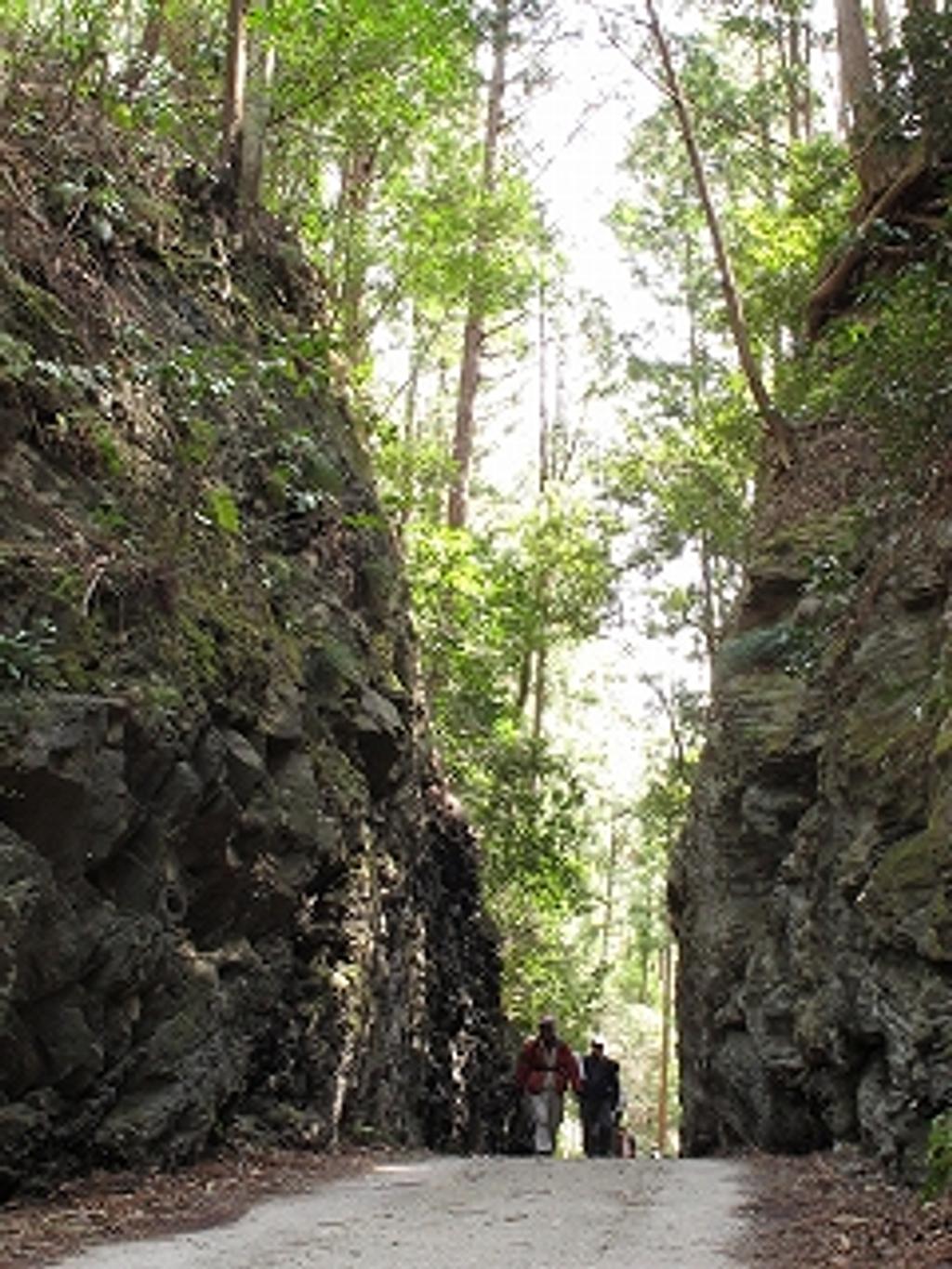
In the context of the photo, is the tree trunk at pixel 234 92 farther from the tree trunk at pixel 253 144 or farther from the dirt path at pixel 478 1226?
the dirt path at pixel 478 1226

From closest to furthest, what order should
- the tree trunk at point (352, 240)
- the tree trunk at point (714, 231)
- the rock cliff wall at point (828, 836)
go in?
the rock cliff wall at point (828, 836) < the tree trunk at point (714, 231) < the tree trunk at point (352, 240)

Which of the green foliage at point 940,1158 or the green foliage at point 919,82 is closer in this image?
the green foliage at point 940,1158

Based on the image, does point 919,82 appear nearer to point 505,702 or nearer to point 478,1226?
point 478,1226

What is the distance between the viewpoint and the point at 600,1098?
53.9 feet

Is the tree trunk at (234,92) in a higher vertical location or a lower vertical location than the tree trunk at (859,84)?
lower

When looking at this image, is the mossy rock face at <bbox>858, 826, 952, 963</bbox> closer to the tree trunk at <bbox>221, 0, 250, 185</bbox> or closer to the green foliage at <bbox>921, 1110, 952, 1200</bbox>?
the green foliage at <bbox>921, 1110, 952, 1200</bbox>

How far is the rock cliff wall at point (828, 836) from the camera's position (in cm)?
872

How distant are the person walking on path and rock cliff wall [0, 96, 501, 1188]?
2097 mm

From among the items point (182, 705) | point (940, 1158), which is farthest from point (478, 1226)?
point (182, 705)

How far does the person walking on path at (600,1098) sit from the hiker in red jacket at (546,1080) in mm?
1365

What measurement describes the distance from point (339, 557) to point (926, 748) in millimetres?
6890

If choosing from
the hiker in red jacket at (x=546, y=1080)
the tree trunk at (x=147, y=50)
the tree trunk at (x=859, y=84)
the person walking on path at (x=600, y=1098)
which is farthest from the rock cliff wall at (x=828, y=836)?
the tree trunk at (x=147, y=50)

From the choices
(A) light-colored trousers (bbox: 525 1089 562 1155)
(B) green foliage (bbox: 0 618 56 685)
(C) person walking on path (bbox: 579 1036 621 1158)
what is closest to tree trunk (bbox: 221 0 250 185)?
(B) green foliage (bbox: 0 618 56 685)

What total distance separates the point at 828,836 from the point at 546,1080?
195 inches
